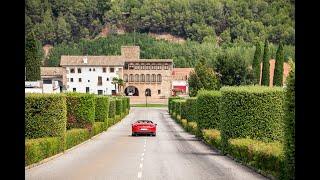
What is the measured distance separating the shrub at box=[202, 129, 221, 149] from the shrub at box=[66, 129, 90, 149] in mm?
7955

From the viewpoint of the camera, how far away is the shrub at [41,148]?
23.4 metres

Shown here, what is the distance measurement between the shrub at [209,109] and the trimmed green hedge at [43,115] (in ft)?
41.4

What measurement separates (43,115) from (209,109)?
1431 cm

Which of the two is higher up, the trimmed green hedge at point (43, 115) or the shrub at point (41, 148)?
the trimmed green hedge at point (43, 115)

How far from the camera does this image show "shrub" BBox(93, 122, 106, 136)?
162ft

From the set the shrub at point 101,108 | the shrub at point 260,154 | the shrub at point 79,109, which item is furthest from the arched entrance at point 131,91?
the shrub at point 260,154

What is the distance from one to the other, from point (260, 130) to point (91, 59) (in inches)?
5370

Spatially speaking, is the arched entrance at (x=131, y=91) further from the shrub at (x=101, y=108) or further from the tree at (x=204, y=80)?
the shrub at (x=101, y=108)

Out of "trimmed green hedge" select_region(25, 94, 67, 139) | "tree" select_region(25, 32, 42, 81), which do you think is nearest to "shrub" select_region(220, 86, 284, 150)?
"trimmed green hedge" select_region(25, 94, 67, 139)

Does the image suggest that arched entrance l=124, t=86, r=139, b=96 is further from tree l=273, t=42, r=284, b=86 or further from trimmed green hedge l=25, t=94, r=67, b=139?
trimmed green hedge l=25, t=94, r=67, b=139
